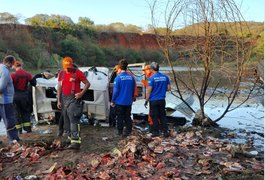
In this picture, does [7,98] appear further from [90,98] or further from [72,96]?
[90,98]

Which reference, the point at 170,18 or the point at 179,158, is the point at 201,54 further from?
the point at 179,158

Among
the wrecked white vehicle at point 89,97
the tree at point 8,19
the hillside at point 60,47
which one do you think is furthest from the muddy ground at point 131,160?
the tree at point 8,19

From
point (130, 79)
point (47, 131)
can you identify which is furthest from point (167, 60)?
point (47, 131)

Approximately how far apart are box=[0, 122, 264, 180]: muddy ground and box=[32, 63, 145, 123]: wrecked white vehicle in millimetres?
1506

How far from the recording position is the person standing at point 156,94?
26.3 feet

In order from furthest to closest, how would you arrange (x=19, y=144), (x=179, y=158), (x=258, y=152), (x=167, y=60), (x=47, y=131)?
1. (x=167, y=60)
2. (x=47, y=131)
3. (x=258, y=152)
4. (x=19, y=144)
5. (x=179, y=158)

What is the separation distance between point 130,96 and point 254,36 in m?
4.12

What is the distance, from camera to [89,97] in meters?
9.14

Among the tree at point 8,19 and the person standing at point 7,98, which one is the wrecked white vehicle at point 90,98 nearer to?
the person standing at point 7,98

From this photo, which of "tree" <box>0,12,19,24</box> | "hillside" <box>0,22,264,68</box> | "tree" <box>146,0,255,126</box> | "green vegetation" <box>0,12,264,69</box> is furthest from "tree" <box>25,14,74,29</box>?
"tree" <box>146,0,255,126</box>

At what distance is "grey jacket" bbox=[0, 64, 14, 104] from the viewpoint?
6723 mm

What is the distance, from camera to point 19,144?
22.5ft

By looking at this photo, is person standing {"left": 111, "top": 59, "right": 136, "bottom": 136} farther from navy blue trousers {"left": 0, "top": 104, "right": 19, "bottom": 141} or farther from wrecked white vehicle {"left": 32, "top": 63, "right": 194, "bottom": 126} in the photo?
navy blue trousers {"left": 0, "top": 104, "right": 19, "bottom": 141}

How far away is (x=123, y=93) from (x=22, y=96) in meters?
2.34
